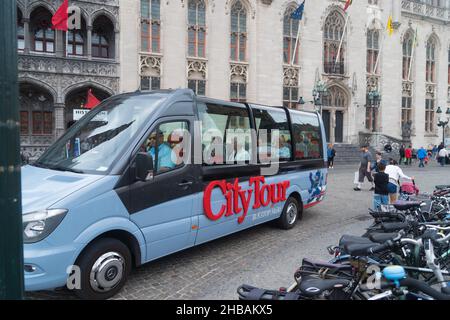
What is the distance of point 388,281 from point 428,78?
123 ft

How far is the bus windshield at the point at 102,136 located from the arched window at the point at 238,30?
20.3 meters

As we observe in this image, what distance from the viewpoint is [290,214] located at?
7.82m

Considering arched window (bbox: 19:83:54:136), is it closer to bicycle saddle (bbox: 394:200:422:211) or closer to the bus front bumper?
the bus front bumper

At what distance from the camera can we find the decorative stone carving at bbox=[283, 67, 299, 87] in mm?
26281

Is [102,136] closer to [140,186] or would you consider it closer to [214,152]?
[140,186]

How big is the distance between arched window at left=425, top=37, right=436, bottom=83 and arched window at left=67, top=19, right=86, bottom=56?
3090cm

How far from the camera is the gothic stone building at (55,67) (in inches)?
750

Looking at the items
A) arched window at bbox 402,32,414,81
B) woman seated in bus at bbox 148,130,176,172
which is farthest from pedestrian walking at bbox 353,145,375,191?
arched window at bbox 402,32,414,81

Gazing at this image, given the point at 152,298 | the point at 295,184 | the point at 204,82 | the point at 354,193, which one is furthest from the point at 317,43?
the point at 152,298

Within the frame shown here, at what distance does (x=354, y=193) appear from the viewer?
1294 centimetres

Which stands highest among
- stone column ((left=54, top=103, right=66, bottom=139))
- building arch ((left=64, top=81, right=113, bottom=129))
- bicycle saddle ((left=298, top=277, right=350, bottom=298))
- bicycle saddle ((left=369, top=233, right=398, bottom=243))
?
building arch ((left=64, top=81, right=113, bottom=129))

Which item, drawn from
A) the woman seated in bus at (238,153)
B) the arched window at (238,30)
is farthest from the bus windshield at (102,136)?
the arched window at (238,30)

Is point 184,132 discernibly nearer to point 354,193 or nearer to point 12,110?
point 12,110

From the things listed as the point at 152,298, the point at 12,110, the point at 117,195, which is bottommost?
the point at 152,298
